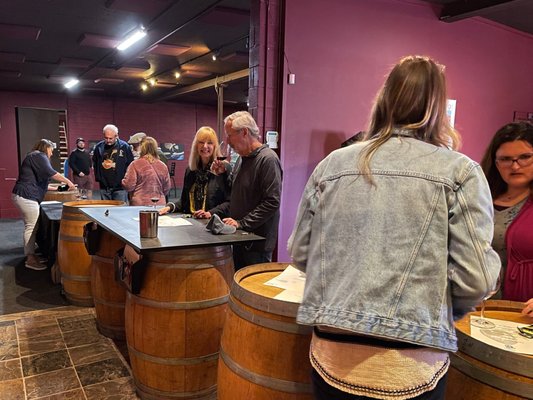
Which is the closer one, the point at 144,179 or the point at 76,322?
the point at 76,322

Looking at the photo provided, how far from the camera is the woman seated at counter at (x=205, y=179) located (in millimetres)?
2990

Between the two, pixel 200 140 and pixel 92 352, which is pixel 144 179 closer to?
pixel 200 140

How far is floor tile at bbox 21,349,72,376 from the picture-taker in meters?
2.65

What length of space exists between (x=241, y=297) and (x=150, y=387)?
43.5 inches

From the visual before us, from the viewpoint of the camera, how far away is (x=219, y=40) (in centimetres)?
645

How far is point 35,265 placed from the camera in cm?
490

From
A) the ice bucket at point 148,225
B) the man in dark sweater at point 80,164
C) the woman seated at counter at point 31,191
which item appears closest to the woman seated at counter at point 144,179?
the woman seated at counter at point 31,191

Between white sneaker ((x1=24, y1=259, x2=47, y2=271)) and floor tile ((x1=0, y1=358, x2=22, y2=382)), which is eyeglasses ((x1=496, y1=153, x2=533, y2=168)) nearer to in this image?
floor tile ((x1=0, y1=358, x2=22, y2=382))

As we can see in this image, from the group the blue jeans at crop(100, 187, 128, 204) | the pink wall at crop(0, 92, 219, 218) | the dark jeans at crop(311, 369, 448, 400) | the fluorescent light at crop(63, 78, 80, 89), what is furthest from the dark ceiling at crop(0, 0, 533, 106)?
the dark jeans at crop(311, 369, 448, 400)

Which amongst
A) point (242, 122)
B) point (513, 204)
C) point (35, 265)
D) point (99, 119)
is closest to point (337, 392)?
point (513, 204)

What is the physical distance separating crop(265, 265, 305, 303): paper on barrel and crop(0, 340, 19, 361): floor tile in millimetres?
2144

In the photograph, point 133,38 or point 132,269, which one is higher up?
point 133,38

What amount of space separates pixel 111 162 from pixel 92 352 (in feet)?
9.61

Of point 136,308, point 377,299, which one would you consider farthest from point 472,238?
point 136,308
